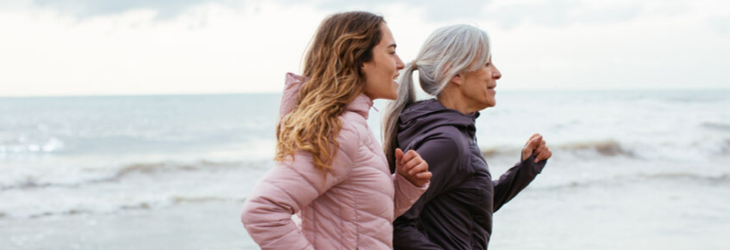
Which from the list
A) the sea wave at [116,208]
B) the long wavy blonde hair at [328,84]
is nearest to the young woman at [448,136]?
the long wavy blonde hair at [328,84]

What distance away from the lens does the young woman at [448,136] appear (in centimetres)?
204

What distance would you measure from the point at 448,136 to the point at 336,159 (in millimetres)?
567

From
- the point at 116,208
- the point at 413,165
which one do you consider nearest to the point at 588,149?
the point at 116,208

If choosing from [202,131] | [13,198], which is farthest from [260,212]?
[202,131]

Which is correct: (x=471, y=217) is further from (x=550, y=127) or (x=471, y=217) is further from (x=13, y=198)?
(x=550, y=127)

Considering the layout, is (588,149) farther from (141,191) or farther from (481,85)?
(481,85)

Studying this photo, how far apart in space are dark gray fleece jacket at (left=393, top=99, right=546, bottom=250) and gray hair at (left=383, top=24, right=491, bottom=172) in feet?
0.29

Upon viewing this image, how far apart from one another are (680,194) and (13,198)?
337 inches

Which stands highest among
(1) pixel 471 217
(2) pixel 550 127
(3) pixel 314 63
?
(3) pixel 314 63

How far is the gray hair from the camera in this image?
7.26ft

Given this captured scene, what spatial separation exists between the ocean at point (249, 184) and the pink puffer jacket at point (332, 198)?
186 inches

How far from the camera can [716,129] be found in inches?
713

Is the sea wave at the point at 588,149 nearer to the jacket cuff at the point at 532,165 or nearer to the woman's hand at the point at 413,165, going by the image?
the jacket cuff at the point at 532,165

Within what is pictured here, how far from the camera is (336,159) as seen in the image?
158cm
